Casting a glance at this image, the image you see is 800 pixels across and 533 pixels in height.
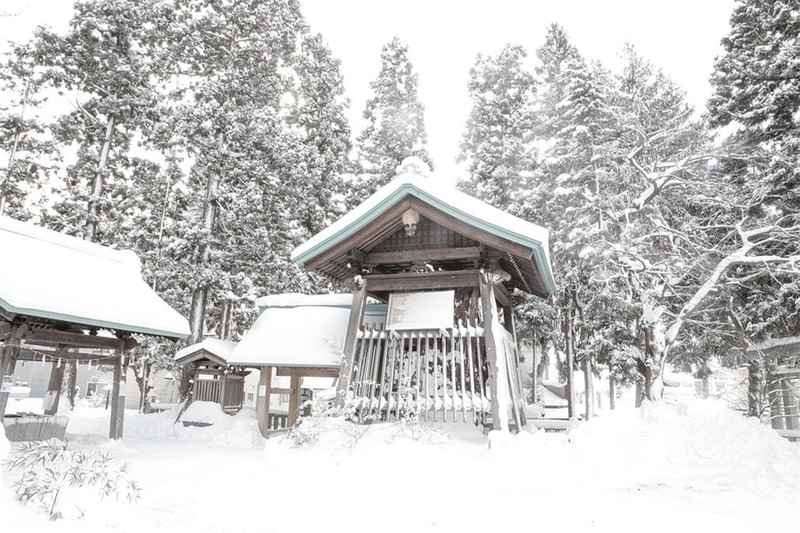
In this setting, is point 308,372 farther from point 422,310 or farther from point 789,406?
point 789,406

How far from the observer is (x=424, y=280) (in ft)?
31.9

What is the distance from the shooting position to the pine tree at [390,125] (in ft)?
76.4

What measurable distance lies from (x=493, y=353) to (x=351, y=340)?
9.63 feet

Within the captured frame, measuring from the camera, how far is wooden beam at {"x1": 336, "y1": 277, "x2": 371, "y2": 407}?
9.05m

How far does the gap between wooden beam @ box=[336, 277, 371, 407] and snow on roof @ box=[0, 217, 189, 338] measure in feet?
14.7

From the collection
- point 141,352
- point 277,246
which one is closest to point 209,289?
point 277,246

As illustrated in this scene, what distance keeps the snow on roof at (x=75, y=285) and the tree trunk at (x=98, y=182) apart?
6647 millimetres

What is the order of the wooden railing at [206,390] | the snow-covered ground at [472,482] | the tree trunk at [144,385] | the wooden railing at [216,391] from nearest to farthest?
the snow-covered ground at [472,482]
the wooden railing at [216,391]
the wooden railing at [206,390]
the tree trunk at [144,385]

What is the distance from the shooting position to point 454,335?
9.10 meters

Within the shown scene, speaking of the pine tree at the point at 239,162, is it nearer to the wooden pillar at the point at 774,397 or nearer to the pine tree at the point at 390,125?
the pine tree at the point at 390,125

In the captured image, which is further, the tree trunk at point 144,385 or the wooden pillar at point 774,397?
the tree trunk at point 144,385

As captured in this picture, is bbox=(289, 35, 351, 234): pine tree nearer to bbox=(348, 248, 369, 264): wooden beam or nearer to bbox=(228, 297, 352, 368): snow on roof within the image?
bbox=(228, 297, 352, 368): snow on roof

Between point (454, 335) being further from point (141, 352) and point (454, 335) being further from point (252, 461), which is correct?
point (141, 352)

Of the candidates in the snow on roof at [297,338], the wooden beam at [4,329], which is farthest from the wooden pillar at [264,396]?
the wooden beam at [4,329]
